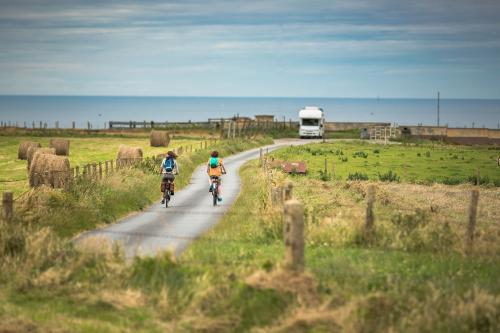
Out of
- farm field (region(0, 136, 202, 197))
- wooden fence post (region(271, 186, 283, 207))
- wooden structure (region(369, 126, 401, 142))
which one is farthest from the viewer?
wooden structure (region(369, 126, 401, 142))

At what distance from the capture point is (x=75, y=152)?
6138 cm

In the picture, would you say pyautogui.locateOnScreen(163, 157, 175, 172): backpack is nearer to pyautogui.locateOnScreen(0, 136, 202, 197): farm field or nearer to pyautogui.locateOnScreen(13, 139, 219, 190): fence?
pyautogui.locateOnScreen(13, 139, 219, 190): fence

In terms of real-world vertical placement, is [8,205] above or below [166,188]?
above

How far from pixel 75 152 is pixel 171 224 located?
4021 cm

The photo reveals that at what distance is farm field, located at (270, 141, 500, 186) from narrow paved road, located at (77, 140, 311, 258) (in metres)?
9.54

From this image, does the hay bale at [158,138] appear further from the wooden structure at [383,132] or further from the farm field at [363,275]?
the farm field at [363,275]

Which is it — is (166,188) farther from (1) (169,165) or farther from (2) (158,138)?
(2) (158,138)

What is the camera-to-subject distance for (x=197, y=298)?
12680mm

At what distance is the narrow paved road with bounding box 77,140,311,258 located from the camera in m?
18.6

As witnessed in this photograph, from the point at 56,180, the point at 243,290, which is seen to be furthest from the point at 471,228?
the point at 56,180

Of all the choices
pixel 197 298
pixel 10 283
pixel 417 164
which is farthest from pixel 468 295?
pixel 417 164

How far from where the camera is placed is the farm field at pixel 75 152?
40.8 m

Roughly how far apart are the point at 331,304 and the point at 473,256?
416 centimetres

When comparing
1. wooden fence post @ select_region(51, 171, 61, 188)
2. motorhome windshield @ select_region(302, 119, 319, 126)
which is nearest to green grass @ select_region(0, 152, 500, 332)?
wooden fence post @ select_region(51, 171, 61, 188)
